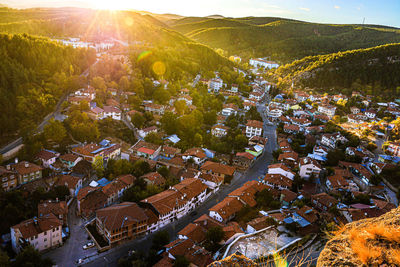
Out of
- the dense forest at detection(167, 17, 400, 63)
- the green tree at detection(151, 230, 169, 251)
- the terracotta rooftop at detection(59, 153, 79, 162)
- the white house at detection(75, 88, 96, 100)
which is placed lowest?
the green tree at detection(151, 230, 169, 251)

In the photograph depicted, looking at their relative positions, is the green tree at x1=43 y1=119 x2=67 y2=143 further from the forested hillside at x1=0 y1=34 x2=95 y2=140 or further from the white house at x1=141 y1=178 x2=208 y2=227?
the white house at x1=141 y1=178 x2=208 y2=227

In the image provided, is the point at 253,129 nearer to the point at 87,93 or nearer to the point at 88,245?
the point at 87,93

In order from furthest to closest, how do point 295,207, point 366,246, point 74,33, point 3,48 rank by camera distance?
point 74,33 < point 3,48 < point 295,207 < point 366,246

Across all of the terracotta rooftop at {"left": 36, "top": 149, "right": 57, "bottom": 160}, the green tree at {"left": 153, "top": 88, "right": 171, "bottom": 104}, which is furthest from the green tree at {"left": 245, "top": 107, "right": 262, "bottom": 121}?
the terracotta rooftop at {"left": 36, "top": 149, "right": 57, "bottom": 160}

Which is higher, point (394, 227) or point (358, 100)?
point (394, 227)

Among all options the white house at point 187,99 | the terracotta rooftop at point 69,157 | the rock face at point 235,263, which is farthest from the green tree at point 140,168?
the rock face at point 235,263

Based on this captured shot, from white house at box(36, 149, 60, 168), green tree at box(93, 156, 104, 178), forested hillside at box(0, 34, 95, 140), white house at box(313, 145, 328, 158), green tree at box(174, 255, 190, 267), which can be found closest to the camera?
green tree at box(174, 255, 190, 267)

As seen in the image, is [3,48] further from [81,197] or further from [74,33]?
[74,33]

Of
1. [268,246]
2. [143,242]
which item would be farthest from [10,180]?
[268,246]
